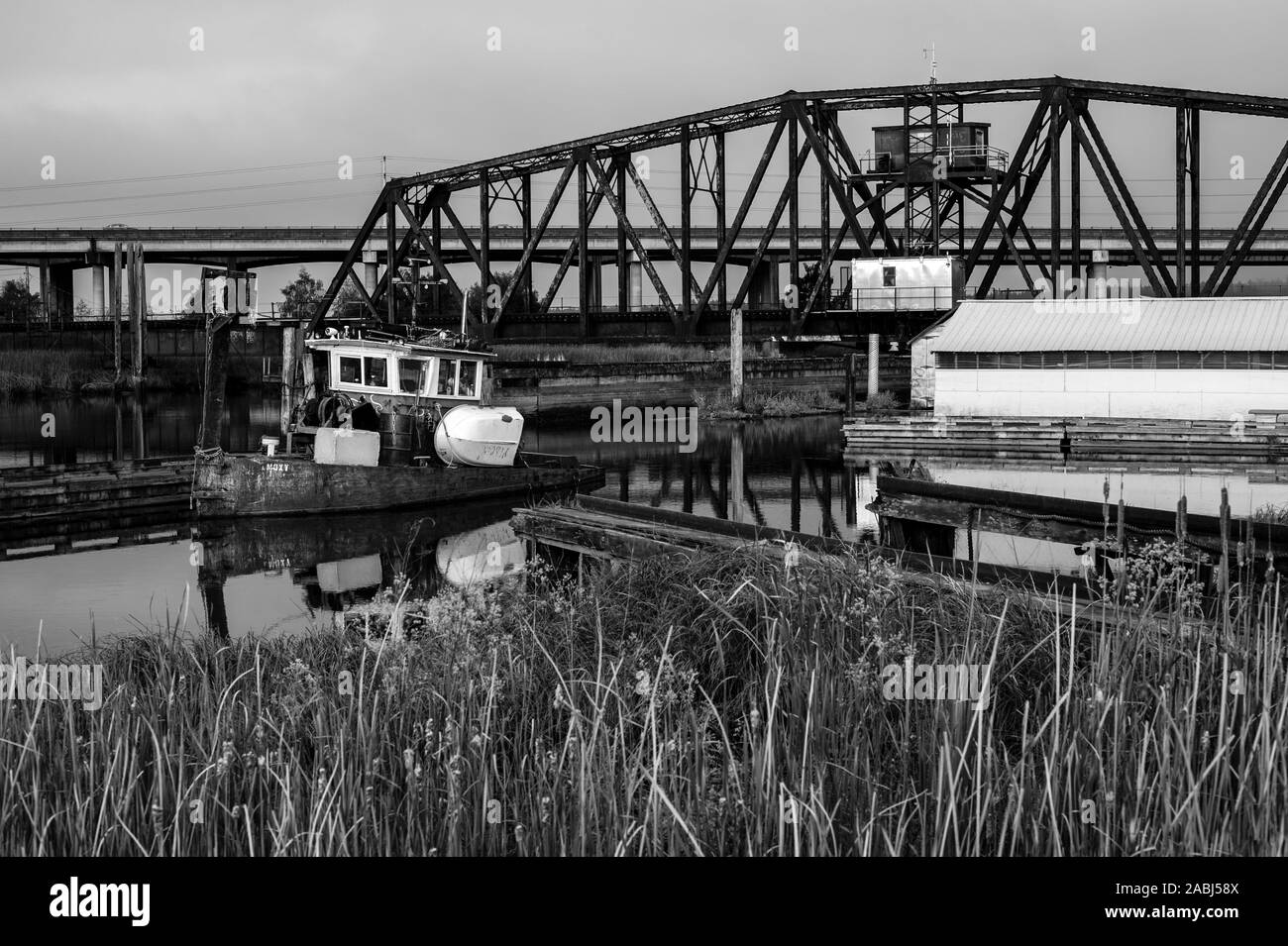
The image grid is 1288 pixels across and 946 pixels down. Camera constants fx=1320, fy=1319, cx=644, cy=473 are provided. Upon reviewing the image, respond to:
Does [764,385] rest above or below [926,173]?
below

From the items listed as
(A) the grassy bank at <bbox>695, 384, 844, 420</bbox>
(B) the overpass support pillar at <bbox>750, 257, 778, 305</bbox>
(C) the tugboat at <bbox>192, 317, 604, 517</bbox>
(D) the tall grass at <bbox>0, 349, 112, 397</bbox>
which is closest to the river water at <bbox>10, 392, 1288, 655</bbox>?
(C) the tugboat at <bbox>192, 317, 604, 517</bbox>

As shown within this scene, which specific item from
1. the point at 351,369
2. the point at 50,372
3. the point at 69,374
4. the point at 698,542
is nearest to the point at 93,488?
the point at 351,369

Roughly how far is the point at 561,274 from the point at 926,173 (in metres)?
13.3

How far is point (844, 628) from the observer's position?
8.83 metres

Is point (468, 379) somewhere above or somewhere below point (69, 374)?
below

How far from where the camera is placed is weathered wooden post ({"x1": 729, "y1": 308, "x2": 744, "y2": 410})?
161 feet

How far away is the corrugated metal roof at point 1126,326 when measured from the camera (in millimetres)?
38406

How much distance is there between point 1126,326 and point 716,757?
3571 centimetres

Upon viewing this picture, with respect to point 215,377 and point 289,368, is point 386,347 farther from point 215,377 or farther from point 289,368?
point 289,368

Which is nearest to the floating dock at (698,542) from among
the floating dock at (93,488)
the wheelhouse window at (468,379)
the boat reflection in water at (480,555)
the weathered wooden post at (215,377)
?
the boat reflection in water at (480,555)

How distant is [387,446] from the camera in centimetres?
2920

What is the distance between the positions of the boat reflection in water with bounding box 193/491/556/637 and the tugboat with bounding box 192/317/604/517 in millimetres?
441
